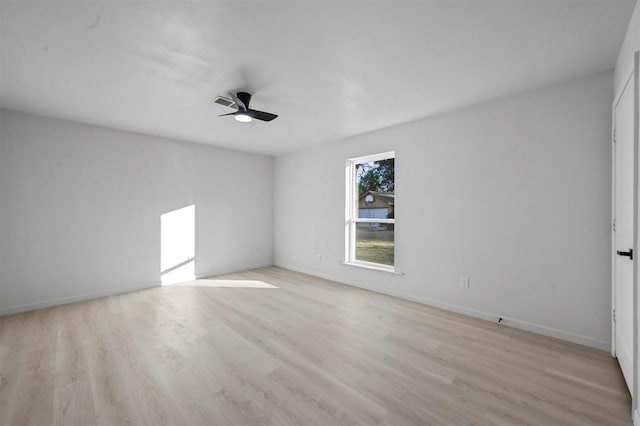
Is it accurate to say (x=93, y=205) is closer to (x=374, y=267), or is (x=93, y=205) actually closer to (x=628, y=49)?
(x=374, y=267)

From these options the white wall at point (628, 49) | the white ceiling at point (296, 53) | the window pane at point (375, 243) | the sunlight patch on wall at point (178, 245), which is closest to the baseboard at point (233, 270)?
the sunlight patch on wall at point (178, 245)

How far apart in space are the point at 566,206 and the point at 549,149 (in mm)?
590

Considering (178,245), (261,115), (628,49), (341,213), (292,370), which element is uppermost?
(628,49)

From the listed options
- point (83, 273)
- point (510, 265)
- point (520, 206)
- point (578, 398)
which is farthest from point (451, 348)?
point (83, 273)

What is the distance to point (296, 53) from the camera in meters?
2.18

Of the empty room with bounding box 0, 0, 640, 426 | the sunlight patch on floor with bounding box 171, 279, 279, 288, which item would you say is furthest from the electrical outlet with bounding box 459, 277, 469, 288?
the sunlight patch on floor with bounding box 171, 279, 279, 288

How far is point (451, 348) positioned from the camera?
2.48 meters

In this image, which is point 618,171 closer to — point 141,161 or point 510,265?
point 510,265

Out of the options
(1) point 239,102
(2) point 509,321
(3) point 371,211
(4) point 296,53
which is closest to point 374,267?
(3) point 371,211

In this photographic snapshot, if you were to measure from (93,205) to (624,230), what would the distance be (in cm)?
586

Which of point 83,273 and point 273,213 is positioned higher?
point 273,213

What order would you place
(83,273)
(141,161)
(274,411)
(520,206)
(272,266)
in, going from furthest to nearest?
1. (272,266)
2. (141,161)
3. (83,273)
4. (520,206)
5. (274,411)

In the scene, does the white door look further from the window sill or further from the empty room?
the window sill

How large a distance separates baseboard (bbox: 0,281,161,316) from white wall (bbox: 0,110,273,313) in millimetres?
13
